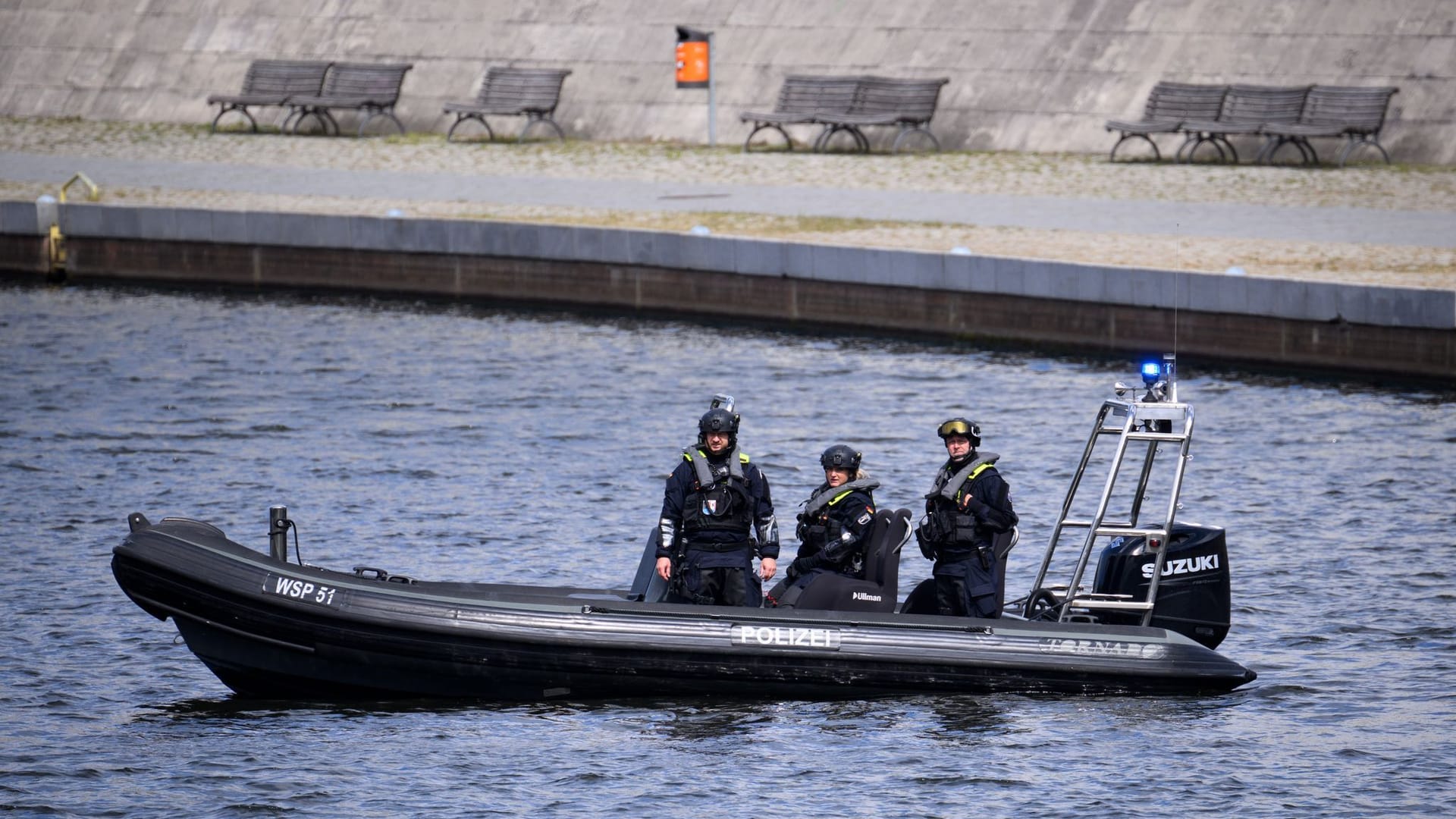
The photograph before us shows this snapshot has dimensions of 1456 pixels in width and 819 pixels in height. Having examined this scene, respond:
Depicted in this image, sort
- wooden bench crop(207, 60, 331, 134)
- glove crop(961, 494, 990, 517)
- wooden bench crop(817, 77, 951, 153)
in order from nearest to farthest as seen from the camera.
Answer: glove crop(961, 494, 990, 517) < wooden bench crop(817, 77, 951, 153) < wooden bench crop(207, 60, 331, 134)

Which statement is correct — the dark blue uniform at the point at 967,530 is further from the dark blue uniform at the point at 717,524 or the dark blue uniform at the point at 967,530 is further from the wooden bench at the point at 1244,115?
the wooden bench at the point at 1244,115

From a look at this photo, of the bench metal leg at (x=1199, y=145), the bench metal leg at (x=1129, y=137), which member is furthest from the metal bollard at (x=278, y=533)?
the bench metal leg at (x=1199, y=145)

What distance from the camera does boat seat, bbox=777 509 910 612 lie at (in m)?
11.5

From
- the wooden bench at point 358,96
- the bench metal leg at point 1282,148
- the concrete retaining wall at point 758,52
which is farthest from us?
the wooden bench at point 358,96

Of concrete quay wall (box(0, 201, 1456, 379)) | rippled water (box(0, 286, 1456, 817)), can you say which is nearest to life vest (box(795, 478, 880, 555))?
rippled water (box(0, 286, 1456, 817))

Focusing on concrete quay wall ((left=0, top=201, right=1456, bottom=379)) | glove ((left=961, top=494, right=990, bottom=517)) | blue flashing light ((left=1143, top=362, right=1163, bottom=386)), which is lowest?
glove ((left=961, top=494, right=990, bottom=517))

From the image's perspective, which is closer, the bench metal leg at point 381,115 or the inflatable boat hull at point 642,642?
the inflatable boat hull at point 642,642

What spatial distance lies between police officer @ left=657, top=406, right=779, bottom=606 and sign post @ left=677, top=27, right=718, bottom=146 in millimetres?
19487

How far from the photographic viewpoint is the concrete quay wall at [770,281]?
1942 cm

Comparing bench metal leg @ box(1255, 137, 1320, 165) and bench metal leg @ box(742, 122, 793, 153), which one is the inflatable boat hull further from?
bench metal leg @ box(742, 122, 793, 153)

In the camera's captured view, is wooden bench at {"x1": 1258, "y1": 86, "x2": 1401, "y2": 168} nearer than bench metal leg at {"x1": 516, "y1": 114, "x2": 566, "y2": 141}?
Yes

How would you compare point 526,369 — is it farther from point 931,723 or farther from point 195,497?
point 931,723

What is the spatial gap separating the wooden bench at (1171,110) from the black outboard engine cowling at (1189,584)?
622 inches

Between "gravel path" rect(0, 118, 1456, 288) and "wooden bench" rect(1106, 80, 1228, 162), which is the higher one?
"wooden bench" rect(1106, 80, 1228, 162)
